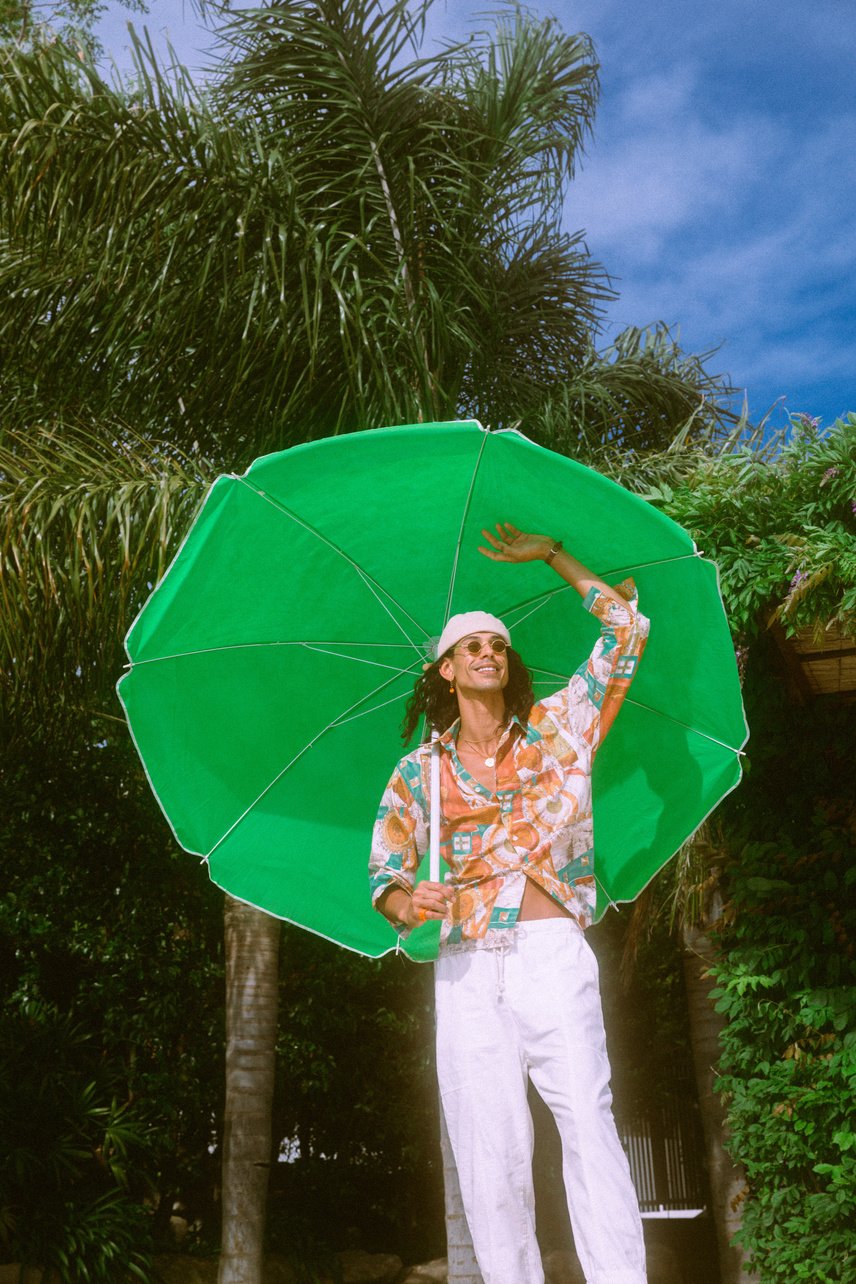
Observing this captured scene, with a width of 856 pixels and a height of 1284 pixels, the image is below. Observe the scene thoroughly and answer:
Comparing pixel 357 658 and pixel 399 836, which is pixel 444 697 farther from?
pixel 399 836

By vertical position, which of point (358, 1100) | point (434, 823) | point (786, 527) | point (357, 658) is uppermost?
point (786, 527)

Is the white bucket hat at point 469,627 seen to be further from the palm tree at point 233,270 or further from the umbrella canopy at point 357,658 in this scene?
the palm tree at point 233,270

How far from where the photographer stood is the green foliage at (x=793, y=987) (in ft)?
16.1

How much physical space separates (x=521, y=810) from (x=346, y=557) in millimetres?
918

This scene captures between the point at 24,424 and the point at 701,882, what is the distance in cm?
504

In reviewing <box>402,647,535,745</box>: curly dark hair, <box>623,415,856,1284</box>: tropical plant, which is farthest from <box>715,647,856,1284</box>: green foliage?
<box>402,647,535,745</box>: curly dark hair

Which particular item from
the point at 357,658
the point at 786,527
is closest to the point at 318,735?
the point at 357,658

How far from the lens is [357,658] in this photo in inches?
147

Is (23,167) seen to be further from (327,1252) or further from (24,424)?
(327,1252)

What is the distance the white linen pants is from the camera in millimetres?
2738

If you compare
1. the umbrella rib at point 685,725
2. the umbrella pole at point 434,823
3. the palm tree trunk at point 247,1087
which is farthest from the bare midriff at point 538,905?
the palm tree trunk at point 247,1087

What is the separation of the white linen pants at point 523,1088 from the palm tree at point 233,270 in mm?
3820

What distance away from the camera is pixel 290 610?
362cm

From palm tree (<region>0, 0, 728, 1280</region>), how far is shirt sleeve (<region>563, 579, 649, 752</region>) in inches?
137
